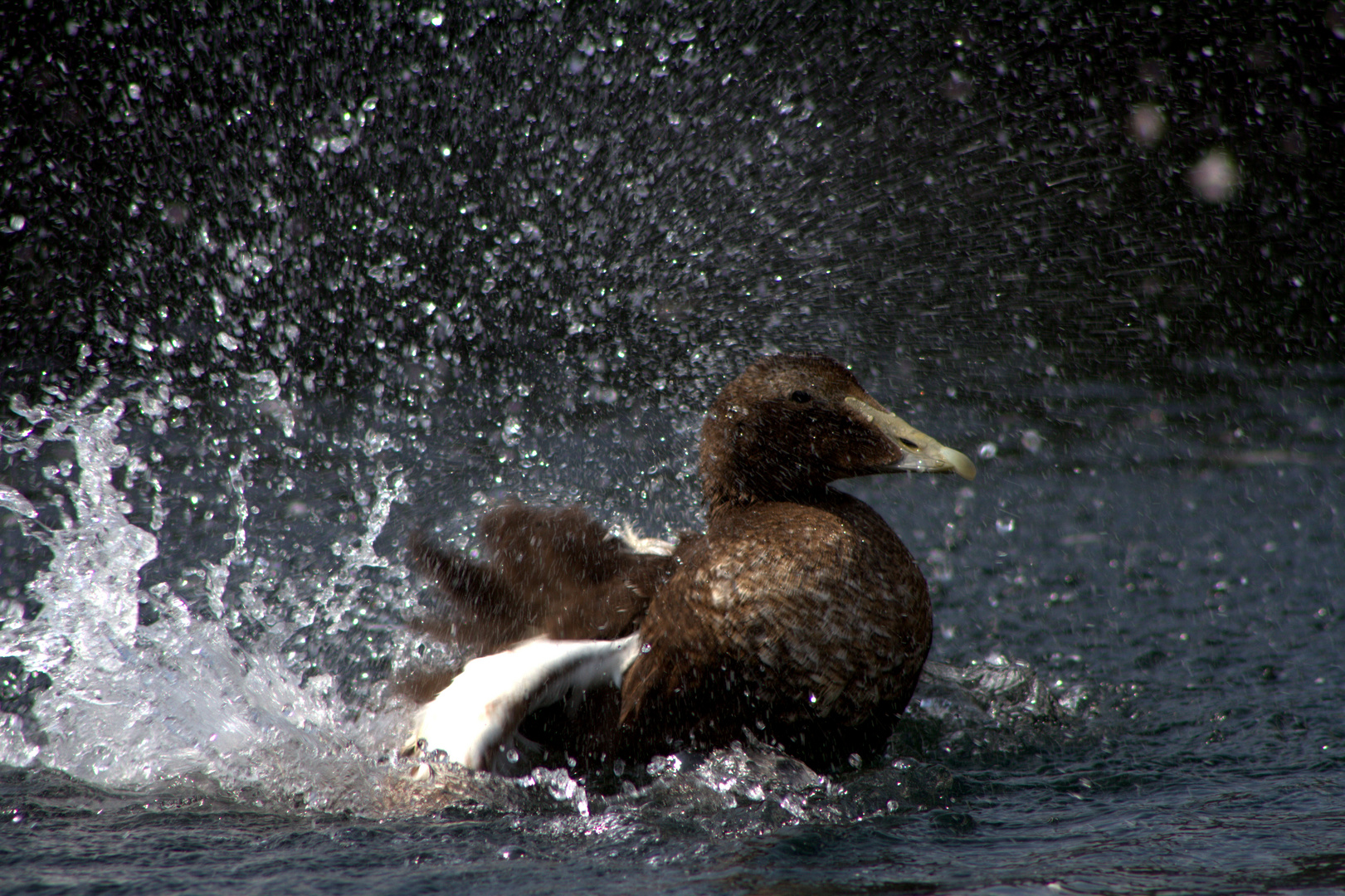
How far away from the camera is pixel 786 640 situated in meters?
2.48

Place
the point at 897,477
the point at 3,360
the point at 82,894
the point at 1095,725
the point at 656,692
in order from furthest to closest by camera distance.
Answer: the point at 3,360 → the point at 897,477 → the point at 1095,725 → the point at 656,692 → the point at 82,894

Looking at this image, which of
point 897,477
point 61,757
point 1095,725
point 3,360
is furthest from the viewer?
point 3,360

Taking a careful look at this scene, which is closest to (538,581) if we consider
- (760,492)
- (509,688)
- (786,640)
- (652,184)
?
(509,688)

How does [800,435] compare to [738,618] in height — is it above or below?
above

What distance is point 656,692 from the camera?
2.60 metres

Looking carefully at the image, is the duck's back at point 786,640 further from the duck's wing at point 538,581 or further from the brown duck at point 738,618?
the duck's wing at point 538,581

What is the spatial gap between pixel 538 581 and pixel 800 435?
760 mm

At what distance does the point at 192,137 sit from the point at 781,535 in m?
6.83

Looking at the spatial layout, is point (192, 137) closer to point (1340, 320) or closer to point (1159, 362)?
point (1159, 362)

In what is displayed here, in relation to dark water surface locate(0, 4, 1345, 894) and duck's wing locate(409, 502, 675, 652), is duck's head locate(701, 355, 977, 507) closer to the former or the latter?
duck's wing locate(409, 502, 675, 652)

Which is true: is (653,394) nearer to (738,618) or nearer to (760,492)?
(760,492)

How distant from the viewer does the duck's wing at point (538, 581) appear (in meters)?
2.76

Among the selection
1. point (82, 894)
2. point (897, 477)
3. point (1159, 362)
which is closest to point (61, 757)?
point (82, 894)

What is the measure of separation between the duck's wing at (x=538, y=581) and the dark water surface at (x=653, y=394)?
156mm
